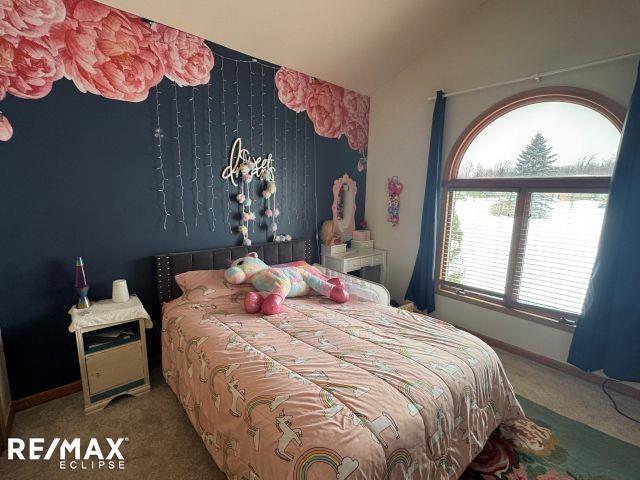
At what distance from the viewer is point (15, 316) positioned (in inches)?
76.6

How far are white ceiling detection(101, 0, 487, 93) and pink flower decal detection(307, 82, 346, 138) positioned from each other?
0.11m

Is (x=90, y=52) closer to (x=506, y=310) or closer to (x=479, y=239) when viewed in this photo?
(x=479, y=239)

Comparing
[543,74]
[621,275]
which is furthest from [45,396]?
[543,74]

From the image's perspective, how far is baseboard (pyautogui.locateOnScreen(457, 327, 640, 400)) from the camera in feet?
7.47

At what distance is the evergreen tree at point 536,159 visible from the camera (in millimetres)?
2619

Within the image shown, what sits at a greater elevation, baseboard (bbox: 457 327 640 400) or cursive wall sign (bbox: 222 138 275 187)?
cursive wall sign (bbox: 222 138 275 187)

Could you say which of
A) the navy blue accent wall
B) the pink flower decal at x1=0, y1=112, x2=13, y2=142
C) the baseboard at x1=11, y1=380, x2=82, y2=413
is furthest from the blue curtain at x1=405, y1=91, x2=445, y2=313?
the pink flower decal at x1=0, y1=112, x2=13, y2=142

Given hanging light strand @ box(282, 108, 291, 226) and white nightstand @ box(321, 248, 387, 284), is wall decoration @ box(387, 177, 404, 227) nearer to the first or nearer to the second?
white nightstand @ box(321, 248, 387, 284)

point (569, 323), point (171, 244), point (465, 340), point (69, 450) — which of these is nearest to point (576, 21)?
point (569, 323)

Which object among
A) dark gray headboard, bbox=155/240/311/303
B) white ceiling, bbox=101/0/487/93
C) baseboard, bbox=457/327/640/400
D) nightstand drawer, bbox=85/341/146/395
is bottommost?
baseboard, bbox=457/327/640/400

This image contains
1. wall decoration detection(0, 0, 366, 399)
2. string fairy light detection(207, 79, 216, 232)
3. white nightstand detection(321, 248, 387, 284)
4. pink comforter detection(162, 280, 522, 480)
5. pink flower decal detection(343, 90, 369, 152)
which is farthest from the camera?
pink flower decal detection(343, 90, 369, 152)

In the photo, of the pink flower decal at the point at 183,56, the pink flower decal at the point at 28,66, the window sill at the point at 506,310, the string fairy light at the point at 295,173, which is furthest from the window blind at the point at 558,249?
the pink flower decal at the point at 28,66

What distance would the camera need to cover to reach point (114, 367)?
2.03 metres

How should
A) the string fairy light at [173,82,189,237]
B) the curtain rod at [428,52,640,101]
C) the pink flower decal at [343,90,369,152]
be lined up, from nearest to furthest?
the curtain rod at [428,52,640,101] < the string fairy light at [173,82,189,237] < the pink flower decal at [343,90,369,152]
